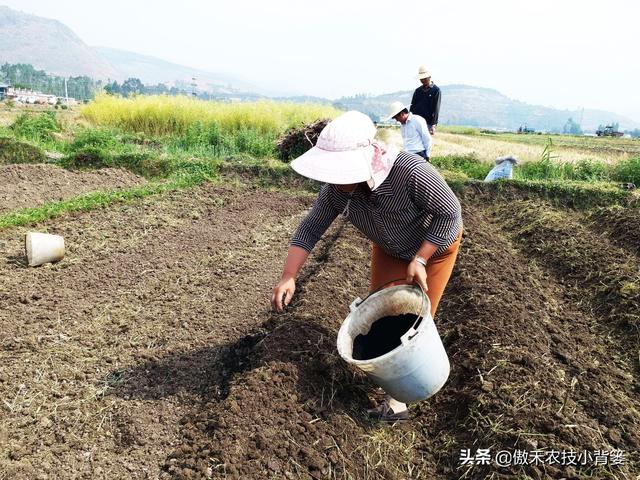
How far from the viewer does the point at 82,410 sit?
293 cm

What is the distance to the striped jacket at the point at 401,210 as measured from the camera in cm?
248

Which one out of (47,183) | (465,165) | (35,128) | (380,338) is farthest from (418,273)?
(35,128)

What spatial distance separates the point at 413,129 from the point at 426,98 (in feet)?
3.31

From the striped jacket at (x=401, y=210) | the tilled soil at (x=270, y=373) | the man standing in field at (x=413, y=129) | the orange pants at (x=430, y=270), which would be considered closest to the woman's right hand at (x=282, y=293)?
the striped jacket at (x=401, y=210)

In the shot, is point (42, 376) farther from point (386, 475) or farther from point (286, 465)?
point (386, 475)

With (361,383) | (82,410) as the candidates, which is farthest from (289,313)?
(82,410)

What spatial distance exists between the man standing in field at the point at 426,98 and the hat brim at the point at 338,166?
19.6 ft

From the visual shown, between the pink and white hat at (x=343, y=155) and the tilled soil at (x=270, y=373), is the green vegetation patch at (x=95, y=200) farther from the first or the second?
the pink and white hat at (x=343, y=155)

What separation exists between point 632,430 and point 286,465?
74.3 inches

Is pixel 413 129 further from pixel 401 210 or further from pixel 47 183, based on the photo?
pixel 47 183

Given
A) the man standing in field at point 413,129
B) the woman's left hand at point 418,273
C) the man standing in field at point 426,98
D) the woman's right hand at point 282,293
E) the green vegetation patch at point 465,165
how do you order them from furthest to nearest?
the green vegetation patch at point 465,165, the man standing in field at point 426,98, the man standing in field at point 413,129, the woman's right hand at point 282,293, the woman's left hand at point 418,273

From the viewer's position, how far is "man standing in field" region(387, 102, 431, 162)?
713 centimetres

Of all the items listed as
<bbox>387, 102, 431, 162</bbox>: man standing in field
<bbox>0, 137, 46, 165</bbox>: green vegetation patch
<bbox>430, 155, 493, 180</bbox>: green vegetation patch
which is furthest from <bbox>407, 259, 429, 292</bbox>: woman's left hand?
<bbox>0, 137, 46, 165</bbox>: green vegetation patch

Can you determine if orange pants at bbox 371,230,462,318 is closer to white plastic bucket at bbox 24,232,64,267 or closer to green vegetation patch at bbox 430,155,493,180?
white plastic bucket at bbox 24,232,64,267
